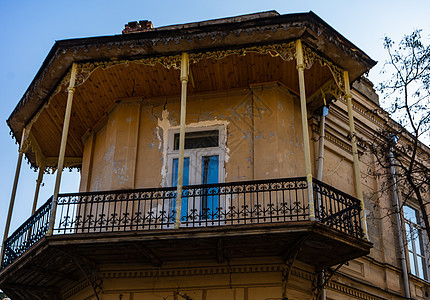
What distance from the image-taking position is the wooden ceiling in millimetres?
11807

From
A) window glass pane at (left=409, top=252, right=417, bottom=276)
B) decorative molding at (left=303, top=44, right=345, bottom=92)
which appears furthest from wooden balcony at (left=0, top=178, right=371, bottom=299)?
window glass pane at (left=409, top=252, right=417, bottom=276)

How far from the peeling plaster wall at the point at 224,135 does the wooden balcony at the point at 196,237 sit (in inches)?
24.3

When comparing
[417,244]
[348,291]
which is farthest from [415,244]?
[348,291]

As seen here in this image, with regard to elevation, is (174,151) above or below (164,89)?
below

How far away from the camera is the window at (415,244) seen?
A: 46.7 ft

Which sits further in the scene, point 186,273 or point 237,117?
point 237,117

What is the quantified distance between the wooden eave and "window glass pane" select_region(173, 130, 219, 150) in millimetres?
1026

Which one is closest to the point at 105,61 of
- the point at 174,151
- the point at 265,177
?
the point at 174,151

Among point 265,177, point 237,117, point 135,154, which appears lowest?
point 265,177

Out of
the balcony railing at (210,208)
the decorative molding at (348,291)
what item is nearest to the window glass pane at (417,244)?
the decorative molding at (348,291)

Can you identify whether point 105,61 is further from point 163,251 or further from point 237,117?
point 163,251

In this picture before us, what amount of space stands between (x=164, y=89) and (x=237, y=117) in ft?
5.81

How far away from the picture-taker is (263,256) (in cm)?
1024

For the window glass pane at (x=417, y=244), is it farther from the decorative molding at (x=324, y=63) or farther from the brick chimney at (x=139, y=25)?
the brick chimney at (x=139, y=25)
